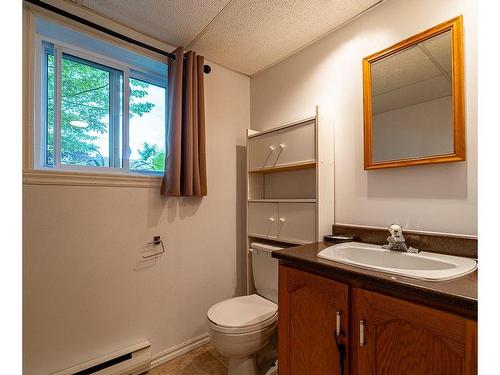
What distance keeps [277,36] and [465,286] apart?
1795mm

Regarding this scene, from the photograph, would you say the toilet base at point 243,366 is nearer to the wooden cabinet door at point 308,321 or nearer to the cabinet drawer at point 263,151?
the wooden cabinet door at point 308,321

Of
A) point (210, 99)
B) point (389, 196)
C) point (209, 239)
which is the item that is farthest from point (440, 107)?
point (209, 239)

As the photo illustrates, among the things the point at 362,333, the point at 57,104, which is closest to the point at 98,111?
the point at 57,104

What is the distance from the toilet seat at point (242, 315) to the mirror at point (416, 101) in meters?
1.11

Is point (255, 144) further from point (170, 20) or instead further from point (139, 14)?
point (139, 14)

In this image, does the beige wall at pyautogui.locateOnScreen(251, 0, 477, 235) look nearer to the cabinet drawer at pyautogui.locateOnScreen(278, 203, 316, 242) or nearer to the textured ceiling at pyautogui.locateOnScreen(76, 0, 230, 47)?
the cabinet drawer at pyautogui.locateOnScreen(278, 203, 316, 242)

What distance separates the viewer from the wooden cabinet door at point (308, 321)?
938mm

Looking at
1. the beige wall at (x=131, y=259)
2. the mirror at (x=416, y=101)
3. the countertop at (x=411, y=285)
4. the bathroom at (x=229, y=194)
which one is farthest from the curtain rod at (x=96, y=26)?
the countertop at (x=411, y=285)

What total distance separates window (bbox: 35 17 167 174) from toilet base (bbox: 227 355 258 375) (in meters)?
1.42

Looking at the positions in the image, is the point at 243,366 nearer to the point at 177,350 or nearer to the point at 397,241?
the point at 177,350

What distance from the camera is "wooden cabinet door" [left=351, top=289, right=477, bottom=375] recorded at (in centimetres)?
66

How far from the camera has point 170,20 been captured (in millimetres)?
1565

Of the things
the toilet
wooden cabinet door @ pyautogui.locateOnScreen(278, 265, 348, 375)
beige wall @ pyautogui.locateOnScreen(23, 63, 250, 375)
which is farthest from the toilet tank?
wooden cabinet door @ pyautogui.locateOnScreen(278, 265, 348, 375)

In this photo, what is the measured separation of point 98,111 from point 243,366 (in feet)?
6.29
